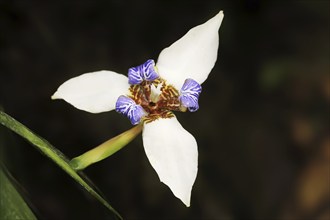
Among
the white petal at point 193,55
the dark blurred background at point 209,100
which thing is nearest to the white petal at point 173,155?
the white petal at point 193,55

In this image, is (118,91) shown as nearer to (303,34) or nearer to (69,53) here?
(69,53)

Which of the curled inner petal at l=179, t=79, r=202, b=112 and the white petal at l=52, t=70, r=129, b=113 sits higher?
the white petal at l=52, t=70, r=129, b=113

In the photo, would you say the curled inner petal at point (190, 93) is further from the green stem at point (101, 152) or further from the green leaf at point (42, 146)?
the green leaf at point (42, 146)

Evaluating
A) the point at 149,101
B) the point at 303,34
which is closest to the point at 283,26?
the point at 303,34

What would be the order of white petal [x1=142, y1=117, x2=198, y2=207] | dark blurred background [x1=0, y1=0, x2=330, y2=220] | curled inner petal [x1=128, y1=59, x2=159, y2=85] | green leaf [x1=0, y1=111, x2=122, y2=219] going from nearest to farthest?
green leaf [x1=0, y1=111, x2=122, y2=219] < white petal [x1=142, y1=117, x2=198, y2=207] < curled inner petal [x1=128, y1=59, x2=159, y2=85] < dark blurred background [x1=0, y1=0, x2=330, y2=220]

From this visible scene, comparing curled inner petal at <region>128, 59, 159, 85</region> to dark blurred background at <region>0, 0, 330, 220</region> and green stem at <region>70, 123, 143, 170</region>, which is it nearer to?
green stem at <region>70, 123, 143, 170</region>

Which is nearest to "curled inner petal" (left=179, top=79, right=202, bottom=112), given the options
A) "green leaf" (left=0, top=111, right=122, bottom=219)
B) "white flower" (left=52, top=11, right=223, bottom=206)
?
"white flower" (left=52, top=11, right=223, bottom=206)

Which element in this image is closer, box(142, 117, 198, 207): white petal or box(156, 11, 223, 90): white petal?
box(142, 117, 198, 207): white petal
